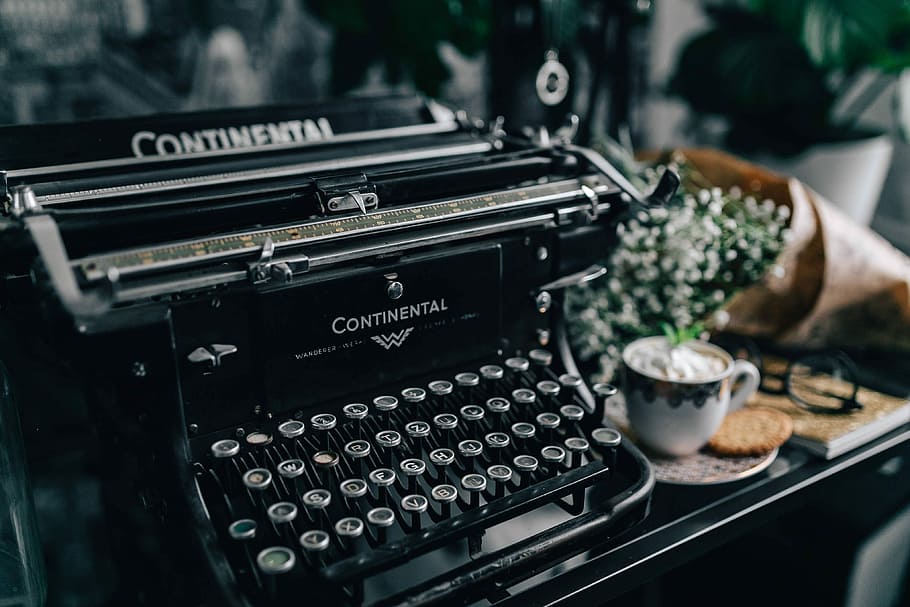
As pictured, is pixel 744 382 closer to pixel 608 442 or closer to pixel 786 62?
pixel 608 442

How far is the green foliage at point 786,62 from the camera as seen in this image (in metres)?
1.95

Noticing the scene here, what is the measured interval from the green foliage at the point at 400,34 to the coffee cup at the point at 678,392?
40.9 inches

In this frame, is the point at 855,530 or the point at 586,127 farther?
the point at 586,127

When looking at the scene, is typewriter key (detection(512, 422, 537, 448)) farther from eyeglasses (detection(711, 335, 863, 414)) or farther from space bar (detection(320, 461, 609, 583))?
eyeglasses (detection(711, 335, 863, 414))

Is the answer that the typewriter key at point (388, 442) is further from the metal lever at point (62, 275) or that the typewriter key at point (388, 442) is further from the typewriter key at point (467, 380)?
the metal lever at point (62, 275)

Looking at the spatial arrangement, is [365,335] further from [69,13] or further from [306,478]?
[69,13]

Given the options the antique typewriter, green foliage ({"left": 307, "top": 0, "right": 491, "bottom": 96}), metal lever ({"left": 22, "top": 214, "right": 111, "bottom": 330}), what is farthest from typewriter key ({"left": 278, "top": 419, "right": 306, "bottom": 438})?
green foliage ({"left": 307, "top": 0, "right": 491, "bottom": 96})

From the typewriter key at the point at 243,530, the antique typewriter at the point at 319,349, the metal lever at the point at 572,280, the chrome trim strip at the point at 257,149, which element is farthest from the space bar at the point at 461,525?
the chrome trim strip at the point at 257,149

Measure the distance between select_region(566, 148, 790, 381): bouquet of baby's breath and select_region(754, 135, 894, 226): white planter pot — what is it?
2.15ft

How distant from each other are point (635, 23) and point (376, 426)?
1413 millimetres

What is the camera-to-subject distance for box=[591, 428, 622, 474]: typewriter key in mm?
1152

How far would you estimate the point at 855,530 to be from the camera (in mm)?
1583

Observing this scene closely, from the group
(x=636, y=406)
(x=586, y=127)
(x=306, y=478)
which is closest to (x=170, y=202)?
(x=306, y=478)

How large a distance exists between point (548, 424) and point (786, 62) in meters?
1.57
